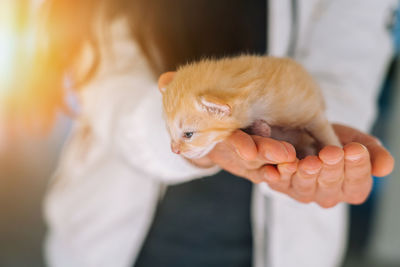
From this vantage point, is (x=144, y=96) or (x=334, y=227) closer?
(x=144, y=96)

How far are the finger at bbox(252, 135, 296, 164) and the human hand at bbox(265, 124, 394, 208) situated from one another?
0.06 feet

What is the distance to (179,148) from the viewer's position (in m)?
0.38

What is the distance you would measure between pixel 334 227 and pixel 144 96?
0.57 meters

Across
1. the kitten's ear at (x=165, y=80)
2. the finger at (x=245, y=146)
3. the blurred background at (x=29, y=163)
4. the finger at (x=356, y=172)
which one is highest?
the kitten's ear at (x=165, y=80)

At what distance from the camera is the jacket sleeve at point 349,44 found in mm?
697

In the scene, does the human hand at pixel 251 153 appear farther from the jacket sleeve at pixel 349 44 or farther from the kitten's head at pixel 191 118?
the jacket sleeve at pixel 349 44

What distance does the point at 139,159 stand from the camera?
0.55m

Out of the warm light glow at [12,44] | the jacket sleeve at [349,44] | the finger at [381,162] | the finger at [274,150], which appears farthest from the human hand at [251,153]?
the warm light glow at [12,44]

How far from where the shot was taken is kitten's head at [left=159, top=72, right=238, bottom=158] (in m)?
0.36

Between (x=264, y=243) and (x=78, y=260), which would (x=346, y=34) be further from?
(x=78, y=260)

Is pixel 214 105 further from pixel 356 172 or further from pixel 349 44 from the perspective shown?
pixel 349 44

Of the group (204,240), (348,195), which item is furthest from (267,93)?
(204,240)

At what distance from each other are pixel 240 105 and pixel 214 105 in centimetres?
4

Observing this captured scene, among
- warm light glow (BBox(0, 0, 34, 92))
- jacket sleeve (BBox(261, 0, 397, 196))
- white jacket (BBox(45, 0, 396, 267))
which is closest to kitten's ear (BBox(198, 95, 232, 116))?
white jacket (BBox(45, 0, 396, 267))
